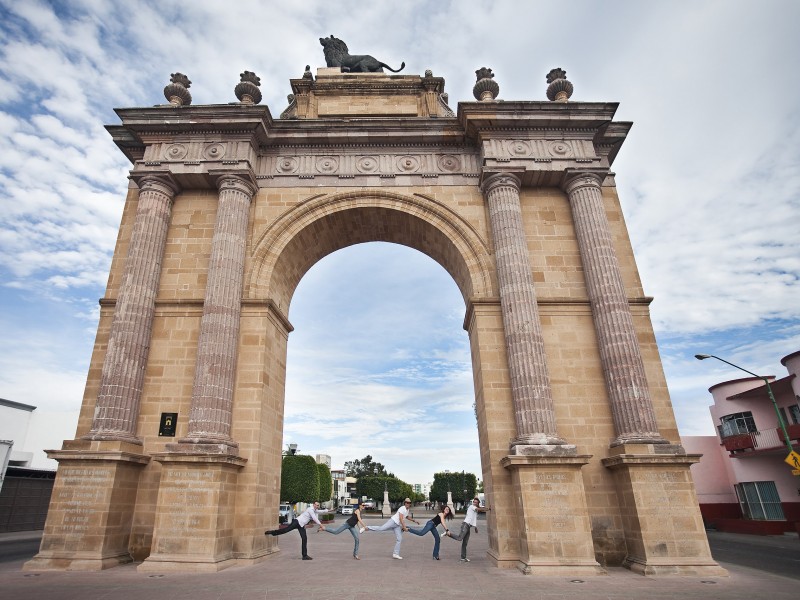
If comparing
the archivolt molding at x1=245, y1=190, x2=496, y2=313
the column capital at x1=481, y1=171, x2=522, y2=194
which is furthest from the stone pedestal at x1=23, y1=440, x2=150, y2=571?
the column capital at x1=481, y1=171, x2=522, y2=194

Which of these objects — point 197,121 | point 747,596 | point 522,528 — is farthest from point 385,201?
point 747,596

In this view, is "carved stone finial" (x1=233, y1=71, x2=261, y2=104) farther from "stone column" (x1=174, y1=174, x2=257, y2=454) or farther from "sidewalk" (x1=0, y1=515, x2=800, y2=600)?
"sidewalk" (x1=0, y1=515, x2=800, y2=600)

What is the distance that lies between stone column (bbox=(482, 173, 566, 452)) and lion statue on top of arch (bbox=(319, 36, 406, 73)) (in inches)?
310

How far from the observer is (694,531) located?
1009 cm

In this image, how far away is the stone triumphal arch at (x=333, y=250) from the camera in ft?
34.1

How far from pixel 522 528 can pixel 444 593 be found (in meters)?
3.04

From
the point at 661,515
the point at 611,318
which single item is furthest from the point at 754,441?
the point at 661,515

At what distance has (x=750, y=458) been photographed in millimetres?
26750

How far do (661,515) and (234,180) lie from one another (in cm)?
1413

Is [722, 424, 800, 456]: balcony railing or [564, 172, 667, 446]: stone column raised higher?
[564, 172, 667, 446]: stone column

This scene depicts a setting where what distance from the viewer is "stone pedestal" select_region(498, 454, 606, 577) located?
32.3 ft

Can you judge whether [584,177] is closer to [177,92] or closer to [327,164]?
[327,164]

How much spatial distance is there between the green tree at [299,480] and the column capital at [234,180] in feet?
81.1

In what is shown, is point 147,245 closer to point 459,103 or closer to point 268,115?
point 268,115
